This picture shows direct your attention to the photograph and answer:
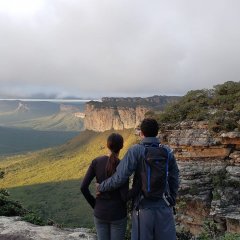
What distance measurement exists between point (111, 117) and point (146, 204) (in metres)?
119

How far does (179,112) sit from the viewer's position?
17609 millimetres

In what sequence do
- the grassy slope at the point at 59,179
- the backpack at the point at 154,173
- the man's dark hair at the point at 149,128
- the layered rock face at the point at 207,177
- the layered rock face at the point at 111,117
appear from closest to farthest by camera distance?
the backpack at the point at 154,173 < the man's dark hair at the point at 149,128 < the layered rock face at the point at 207,177 < the grassy slope at the point at 59,179 < the layered rock face at the point at 111,117

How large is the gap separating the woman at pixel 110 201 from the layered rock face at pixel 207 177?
8.01m

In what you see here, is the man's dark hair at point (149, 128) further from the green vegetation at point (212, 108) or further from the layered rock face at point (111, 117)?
the layered rock face at point (111, 117)

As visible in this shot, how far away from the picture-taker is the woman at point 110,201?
618 centimetres

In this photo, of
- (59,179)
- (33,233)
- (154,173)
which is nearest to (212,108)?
(33,233)

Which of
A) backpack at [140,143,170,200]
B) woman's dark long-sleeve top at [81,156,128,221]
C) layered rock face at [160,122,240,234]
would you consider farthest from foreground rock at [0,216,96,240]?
layered rock face at [160,122,240,234]

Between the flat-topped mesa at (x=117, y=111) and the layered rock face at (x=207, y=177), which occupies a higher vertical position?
the layered rock face at (x=207, y=177)

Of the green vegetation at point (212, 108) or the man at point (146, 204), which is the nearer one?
the man at point (146, 204)

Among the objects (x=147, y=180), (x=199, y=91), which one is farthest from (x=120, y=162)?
(x=199, y=91)

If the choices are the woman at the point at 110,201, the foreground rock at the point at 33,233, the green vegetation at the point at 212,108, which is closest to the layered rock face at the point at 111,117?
the green vegetation at the point at 212,108

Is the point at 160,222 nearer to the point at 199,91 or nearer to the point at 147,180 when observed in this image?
the point at 147,180

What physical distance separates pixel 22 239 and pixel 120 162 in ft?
12.4

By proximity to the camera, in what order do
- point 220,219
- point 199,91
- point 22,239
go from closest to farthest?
1. point 22,239
2. point 220,219
3. point 199,91
